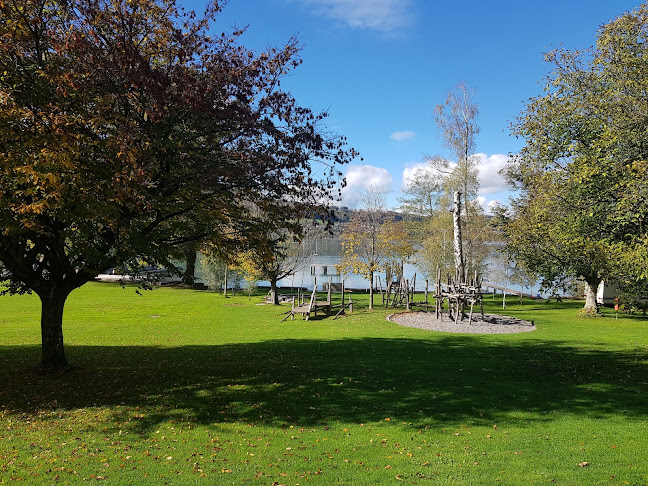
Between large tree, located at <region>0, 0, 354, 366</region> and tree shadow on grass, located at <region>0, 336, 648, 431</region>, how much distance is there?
212 cm

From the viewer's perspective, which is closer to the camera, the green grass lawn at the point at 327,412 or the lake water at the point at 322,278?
the green grass lawn at the point at 327,412

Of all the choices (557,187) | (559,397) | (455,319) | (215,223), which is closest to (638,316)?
(455,319)

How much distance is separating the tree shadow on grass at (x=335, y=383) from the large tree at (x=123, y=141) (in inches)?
83.3

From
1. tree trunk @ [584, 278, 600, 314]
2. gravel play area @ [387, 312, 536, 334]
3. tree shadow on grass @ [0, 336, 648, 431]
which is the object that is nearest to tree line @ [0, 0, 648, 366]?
tree shadow on grass @ [0, 336, 648, 431]

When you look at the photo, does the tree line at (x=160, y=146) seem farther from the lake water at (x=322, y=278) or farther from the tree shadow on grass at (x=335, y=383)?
the lake water at (x=322, y=278)

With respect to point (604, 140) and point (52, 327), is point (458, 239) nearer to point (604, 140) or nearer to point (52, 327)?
point (604, 140)

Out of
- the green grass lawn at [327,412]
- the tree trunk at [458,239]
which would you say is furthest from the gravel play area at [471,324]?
the green grass lawn at [327,412]

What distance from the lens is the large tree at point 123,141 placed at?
796cm

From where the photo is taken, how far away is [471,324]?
21.3 m

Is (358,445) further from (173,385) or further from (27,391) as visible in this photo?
(27,391)

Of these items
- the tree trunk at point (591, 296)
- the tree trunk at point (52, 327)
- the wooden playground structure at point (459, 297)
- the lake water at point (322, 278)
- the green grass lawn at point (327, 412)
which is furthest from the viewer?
the lake water at point (322, 278)

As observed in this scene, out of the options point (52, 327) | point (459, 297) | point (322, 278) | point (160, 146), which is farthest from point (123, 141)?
point (322, 278)

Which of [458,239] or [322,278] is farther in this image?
[322,278]

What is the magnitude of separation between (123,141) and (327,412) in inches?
227
